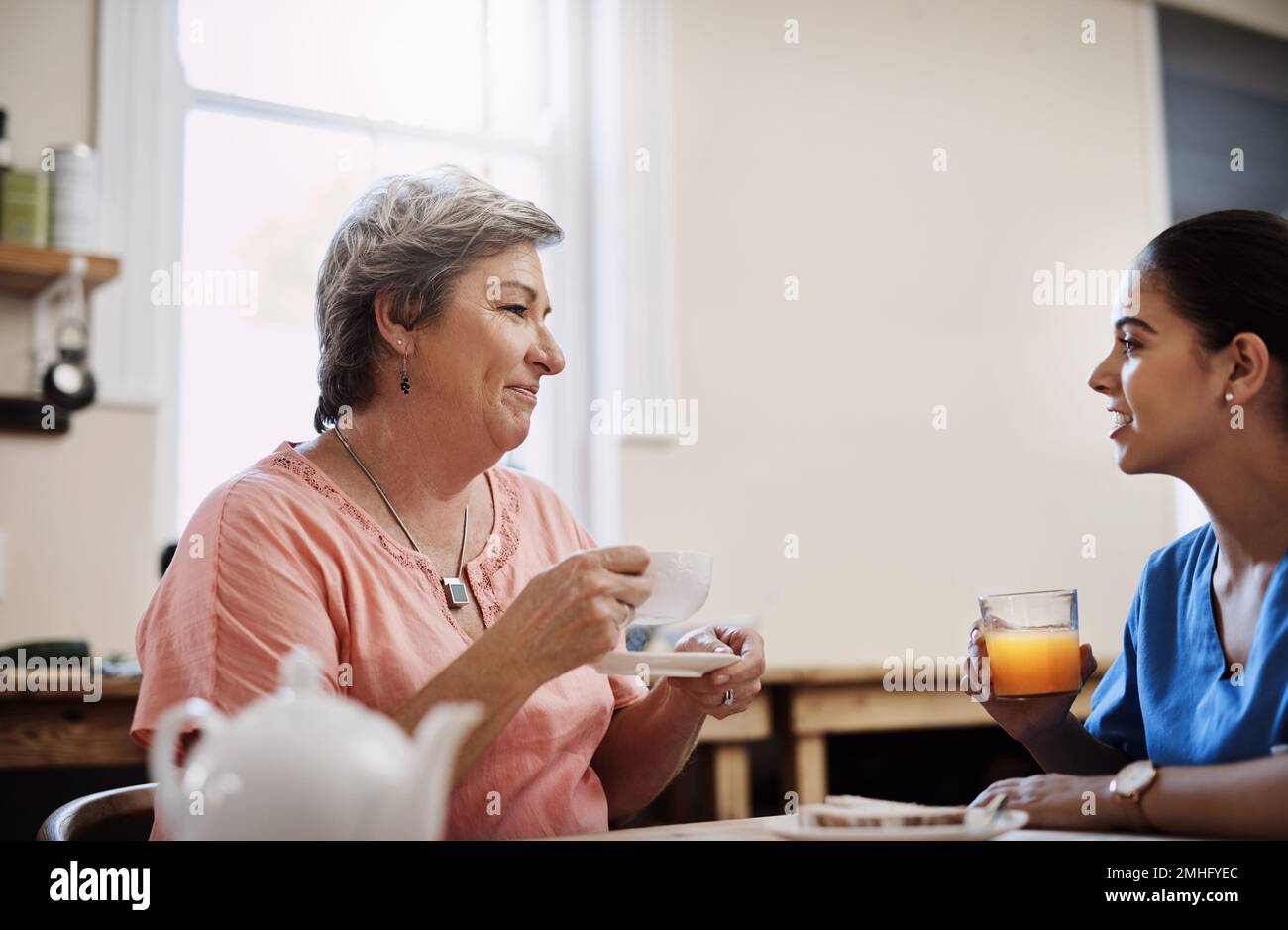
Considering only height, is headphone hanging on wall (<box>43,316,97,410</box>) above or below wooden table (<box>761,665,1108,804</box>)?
above

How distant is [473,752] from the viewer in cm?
121

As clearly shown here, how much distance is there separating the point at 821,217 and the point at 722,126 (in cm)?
45

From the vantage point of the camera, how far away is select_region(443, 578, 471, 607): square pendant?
58.7 inches

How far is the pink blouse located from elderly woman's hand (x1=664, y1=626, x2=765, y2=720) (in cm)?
13

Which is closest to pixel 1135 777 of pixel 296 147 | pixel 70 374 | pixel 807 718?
pixel 807 718

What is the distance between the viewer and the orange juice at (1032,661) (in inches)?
51.1

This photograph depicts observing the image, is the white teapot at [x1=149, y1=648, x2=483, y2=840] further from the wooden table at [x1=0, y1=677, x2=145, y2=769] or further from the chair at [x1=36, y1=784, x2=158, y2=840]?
the wooden table at [x1=0, y1=677, x2=145, y2=769]

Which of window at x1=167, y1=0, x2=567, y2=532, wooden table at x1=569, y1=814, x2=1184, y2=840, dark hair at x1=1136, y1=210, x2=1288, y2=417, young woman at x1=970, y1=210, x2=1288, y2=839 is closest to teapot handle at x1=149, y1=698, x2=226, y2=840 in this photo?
wooden table at x1=569, y1=814, x2=1184, y2=840

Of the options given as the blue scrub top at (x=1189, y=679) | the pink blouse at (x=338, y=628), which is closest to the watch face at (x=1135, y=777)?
the blue scrub top at (x=1189, y=679)

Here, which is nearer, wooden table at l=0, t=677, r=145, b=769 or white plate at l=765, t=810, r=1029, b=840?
white plate at l=765, t=810, r=1029, b=840

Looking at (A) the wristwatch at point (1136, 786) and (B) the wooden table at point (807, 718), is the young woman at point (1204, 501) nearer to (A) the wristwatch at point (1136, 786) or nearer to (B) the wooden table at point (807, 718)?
(A) the wristwatch at point (1136, 786)

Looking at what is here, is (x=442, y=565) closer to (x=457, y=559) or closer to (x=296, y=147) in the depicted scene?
(x=457, y=559)
